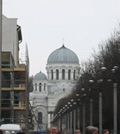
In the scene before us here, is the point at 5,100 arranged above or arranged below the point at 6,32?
below

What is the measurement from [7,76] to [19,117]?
6.92 metres

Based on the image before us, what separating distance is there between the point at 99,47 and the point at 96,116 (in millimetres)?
7673

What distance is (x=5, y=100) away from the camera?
74562 mm

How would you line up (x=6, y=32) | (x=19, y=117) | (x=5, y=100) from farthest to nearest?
(x=6, y=32) < (x=19, y=117) < (x=5, y=100)

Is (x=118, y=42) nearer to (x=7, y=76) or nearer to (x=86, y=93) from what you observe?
(x=86, y=93)

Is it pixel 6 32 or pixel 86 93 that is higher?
pixel 6 32

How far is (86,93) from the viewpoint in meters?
72.4

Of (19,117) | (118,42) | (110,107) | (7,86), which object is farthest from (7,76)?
(118,42)

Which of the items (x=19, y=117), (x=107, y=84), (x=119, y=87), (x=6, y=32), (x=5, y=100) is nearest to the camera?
(x=119, y=87)

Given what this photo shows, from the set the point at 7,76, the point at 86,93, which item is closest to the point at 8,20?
the point at 7,76

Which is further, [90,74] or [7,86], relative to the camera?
[90,74]

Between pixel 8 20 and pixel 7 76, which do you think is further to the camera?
pixel 8 20

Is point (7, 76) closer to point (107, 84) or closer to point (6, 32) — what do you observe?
point (107, 84)

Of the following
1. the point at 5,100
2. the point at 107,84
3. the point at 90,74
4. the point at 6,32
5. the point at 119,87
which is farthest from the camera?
the point at 6,32
